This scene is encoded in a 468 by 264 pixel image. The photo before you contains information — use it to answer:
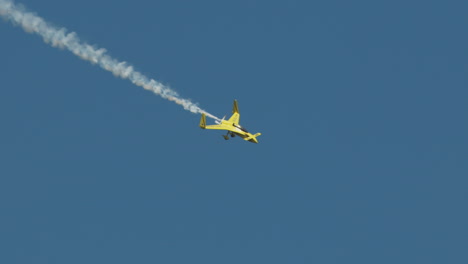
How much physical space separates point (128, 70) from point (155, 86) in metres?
2.68

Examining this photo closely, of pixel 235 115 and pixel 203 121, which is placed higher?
pixel 235 115

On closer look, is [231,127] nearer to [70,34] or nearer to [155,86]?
[155,86]

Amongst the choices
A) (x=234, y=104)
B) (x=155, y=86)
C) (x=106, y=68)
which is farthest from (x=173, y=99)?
(x=234, y=104)

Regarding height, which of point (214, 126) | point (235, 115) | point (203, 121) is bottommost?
point (203, 121)

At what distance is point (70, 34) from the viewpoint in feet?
193

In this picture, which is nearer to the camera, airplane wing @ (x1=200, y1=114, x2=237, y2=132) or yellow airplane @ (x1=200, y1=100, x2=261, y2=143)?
airplane wing @ (x1=200, y1=114, x2=237, y2=132)

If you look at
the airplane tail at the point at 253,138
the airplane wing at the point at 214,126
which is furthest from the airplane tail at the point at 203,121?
the airplane tail at the point at 253,138

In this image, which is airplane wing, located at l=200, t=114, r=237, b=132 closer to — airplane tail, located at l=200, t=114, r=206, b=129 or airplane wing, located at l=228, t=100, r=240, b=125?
airplane tail, located at l=200, t=114, r=206, b=129

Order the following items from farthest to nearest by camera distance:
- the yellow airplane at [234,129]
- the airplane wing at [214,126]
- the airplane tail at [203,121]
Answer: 1. the yellow airplane at [234,129]
2. the airplane wing at [214,126]
3. the airplane tail at [203,121]

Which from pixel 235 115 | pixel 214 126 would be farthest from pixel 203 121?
pixel 235 115

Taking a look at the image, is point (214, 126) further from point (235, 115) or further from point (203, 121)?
point (235, 115)

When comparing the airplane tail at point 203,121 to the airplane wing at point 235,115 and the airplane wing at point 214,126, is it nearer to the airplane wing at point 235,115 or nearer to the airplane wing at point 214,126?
the airplane wing at point 214,126

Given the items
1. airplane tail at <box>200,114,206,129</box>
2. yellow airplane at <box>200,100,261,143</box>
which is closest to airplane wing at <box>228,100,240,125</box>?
yellow airplane at <box>200,100,261,143</box>

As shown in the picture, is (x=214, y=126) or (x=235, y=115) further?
(x=235, y=115)
